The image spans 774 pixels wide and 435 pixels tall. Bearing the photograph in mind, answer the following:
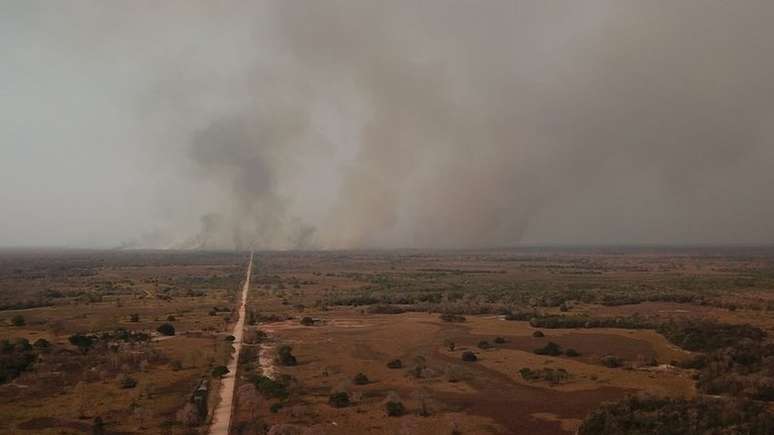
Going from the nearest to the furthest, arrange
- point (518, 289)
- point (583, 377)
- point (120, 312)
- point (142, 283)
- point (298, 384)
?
1. point (298, 384)
2. point (583, 377)
3. point (120, 312)
4. point (518, 289)
5. point (142, 283)

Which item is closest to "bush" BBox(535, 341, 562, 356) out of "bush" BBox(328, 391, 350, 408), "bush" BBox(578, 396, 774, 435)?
"bush" BBox(578, 396, 774, 435)

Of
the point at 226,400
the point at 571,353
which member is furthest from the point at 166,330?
the point at 571,353

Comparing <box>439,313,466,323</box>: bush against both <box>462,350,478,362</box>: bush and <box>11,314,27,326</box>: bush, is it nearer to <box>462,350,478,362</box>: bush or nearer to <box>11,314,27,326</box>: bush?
<box>462,350,478,362</box>: bush

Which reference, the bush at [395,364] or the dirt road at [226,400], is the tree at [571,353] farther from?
the dirt road at [226,400]

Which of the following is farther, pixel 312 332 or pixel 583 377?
pixel 312 332

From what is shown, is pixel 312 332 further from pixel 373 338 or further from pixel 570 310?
pixel 570 310

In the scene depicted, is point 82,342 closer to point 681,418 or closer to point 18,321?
point 18,321

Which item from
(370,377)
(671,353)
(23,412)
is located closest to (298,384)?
(370,377)
